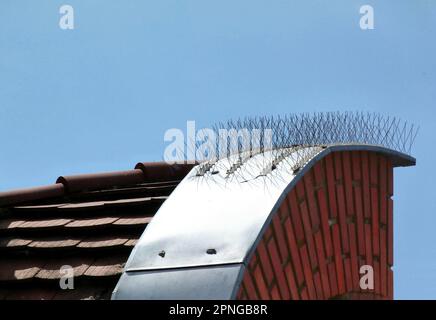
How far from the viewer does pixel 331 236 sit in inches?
147

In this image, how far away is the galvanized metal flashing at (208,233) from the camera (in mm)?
2420

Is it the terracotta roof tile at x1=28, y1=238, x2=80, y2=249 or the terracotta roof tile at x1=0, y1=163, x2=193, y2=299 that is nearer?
the terracotta roof tile at x1=0, y1=163, x2=193, y2=299

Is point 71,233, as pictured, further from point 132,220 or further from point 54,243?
point 132,220

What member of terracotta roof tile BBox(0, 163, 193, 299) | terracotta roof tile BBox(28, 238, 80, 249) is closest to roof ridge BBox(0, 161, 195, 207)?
terracotta roof tile BBox(0, 163, 193, 299)

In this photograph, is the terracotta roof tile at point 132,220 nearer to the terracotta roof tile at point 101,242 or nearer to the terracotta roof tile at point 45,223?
the terracotta roof tile at point 101,242

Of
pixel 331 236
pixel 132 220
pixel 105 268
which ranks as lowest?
pixel 331 236

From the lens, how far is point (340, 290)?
158 inches

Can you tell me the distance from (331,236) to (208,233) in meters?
1.33

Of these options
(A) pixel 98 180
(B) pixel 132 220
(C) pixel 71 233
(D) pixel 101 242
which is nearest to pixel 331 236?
(B) pixel 132 220

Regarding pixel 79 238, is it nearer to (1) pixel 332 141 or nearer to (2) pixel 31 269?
(2) pixel 31 269

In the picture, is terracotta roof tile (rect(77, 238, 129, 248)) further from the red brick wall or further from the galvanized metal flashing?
the red brick wall

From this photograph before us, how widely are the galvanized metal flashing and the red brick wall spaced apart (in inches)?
4.3

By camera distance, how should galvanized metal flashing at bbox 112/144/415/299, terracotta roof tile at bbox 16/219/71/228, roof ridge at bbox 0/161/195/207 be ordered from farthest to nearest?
roof ridge at bbox 0/161/195/207
terracotta roof tile at bbox 16/219/71/228
galvanized metal flashing at bbox 112/144/415/299

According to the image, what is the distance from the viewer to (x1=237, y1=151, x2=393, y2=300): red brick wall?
2.84 m
